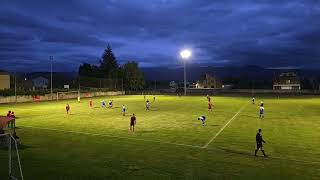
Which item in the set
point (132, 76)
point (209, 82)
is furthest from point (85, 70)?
point (209, 82)

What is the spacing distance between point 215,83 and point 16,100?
12056 centimetres

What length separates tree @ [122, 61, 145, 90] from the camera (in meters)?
136

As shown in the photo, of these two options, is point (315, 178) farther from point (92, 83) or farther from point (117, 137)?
point (92, 83)

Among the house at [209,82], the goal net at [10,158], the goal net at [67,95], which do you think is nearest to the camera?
the goal net at [10,158]

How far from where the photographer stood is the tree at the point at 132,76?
447ft

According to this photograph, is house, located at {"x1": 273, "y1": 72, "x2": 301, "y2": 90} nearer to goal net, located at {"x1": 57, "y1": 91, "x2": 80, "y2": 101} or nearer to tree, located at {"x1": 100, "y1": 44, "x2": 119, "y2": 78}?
tree, located at {"x1": 100, "y1": 44, "x2": 119, "y2": 78}

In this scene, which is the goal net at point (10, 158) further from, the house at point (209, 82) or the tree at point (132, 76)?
the house at point (209, 82)

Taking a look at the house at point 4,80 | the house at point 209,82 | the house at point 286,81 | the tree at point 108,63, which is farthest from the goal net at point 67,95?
the house at point 209,82

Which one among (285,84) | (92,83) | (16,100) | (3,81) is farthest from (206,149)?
(285,84)

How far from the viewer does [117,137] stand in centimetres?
3100

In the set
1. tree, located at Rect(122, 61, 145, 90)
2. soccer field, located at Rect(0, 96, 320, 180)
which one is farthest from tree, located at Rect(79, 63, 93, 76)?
soccer field, located at Rect(0, 96, 320, 180)

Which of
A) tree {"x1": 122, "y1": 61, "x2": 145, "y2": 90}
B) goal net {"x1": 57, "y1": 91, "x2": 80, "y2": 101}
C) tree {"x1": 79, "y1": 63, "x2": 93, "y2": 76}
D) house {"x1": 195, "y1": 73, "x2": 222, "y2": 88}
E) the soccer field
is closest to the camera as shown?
the soccer field

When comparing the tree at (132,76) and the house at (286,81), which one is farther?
the house at (286,81)

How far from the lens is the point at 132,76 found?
447 feet
